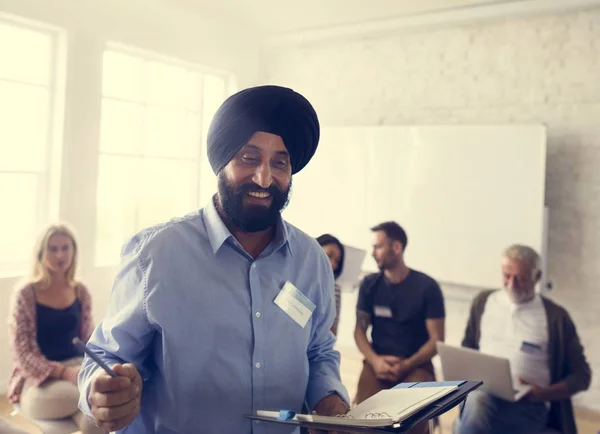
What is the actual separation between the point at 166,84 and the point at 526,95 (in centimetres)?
331

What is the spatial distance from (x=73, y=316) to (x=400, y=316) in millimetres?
1865

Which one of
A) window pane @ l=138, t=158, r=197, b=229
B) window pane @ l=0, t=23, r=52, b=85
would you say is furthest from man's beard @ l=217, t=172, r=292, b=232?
window pane @ l=138, t=158, r=197, b=229

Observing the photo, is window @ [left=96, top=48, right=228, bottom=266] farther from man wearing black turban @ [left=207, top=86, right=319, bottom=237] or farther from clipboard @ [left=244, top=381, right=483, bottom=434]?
clipboard @ [left=244, top=381, right=483, bottom=434]

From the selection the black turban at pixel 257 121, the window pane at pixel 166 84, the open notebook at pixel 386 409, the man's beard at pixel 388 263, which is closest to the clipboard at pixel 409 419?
the open notebook at pixel 386 409

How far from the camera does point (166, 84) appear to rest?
5.62 metres

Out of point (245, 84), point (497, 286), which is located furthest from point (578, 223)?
point (245, 84)

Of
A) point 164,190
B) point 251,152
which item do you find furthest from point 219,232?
point 164,190

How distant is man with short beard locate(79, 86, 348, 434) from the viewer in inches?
46.9

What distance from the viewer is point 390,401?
1.22 m

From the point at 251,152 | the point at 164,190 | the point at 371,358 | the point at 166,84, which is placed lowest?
the point at 371,358

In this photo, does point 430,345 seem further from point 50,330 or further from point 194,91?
point 194,91

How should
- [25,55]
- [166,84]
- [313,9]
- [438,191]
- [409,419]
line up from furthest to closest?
[166,84]
[313,9]
[438,191]
[25,55]
[409,419]

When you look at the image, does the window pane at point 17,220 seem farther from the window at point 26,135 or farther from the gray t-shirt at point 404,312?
the gray t-shirt at point 404,312

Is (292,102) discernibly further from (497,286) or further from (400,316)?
(497,286)
